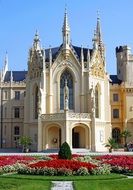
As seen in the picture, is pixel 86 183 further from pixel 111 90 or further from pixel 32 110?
pixel 111 90

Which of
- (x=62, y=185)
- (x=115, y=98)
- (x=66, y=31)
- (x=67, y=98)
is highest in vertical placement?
(x=66, y=31)

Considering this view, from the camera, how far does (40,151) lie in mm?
60312

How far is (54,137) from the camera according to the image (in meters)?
62.8

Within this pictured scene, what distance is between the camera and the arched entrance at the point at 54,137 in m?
62.3

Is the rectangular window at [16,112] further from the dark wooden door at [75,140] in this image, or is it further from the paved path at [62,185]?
the paved path at [62,185]

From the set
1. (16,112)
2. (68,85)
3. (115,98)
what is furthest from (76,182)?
(16,112)

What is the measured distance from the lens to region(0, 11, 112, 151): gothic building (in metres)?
61.1

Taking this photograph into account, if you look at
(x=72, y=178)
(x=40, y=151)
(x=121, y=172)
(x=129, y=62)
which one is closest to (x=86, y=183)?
(x=72, y=178)

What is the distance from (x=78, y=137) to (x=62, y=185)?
43.2 meters

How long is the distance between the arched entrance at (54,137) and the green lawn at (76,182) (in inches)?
1512

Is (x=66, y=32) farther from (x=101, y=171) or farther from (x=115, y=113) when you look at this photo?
(x=101, y=171)

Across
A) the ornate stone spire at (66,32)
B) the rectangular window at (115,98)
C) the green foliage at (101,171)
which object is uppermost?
the ornate stone spire at (66,32)

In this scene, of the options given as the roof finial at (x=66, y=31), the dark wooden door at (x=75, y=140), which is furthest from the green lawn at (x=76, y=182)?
the roof finial at (x=66, y=31)

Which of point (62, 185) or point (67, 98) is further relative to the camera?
point (67, 98)
